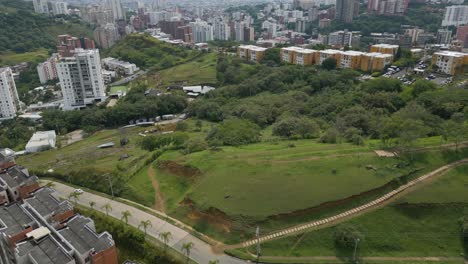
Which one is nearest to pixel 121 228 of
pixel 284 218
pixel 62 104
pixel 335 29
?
pixel 284 218

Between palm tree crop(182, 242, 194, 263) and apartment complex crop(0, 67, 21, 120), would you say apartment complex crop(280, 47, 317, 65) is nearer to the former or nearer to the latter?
apartment complex crop(0, 67, 21, 120)

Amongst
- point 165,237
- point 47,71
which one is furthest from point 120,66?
point 165,237

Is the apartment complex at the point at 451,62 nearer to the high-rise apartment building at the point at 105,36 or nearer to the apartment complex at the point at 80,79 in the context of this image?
the apartment complex at the point at 80,79

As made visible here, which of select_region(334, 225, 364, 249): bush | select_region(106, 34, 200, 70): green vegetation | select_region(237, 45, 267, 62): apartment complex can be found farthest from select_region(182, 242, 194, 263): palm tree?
select_region(106, 34, 200, 70): green vegetation

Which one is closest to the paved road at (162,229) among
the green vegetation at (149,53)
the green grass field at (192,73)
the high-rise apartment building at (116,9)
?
the green grass field at (192,73)

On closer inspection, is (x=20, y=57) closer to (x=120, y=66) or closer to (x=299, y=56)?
(x=120, y=66)

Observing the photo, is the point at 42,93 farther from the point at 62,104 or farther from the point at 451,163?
the point at 451,163
